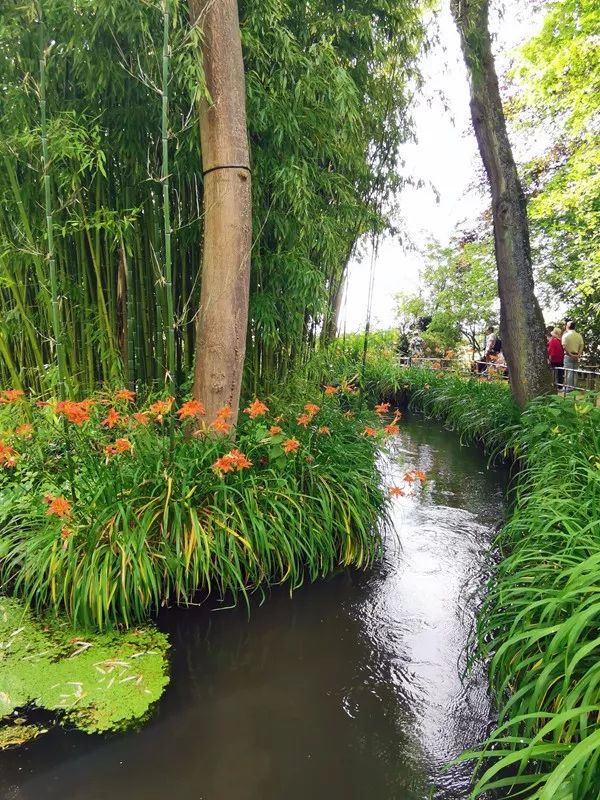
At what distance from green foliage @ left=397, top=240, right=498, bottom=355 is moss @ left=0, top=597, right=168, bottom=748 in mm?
8534

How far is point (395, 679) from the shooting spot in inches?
78.9

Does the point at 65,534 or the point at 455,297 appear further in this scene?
the point at 455,297

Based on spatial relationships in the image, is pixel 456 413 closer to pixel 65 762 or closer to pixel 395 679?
pixel 395 679

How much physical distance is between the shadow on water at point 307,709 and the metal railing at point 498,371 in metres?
3.60

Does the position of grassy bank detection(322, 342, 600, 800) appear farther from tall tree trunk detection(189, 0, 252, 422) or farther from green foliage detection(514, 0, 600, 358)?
green foliage detection(514, 0, 600, 358)

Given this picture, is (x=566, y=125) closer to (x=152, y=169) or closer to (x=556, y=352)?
(x=556, y=352)

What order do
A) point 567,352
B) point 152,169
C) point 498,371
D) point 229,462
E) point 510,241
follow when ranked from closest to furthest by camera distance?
point 229,462 → point 152,169 → point 510,241 → point 567,352 → point 498,371

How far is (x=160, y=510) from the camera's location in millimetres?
2289

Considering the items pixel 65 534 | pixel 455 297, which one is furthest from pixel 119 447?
pixel 455 297

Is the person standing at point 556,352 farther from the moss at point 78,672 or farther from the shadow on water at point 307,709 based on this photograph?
the moss at point 78,672

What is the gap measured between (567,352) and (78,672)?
646 centimetres

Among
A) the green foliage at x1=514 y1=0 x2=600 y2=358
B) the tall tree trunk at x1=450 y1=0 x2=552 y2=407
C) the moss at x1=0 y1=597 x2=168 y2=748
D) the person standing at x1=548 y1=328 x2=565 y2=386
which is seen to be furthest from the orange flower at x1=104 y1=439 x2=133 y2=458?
the person standing at x1=548 y1=328 x2=565 y2=386

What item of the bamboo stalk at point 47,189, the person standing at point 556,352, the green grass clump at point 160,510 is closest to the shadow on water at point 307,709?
the green grass clump at point 160,510

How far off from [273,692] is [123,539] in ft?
2.70
